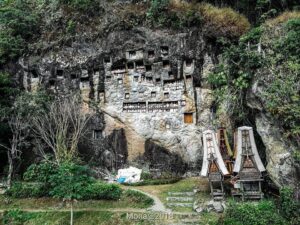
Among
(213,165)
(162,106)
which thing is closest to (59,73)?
(162,106)

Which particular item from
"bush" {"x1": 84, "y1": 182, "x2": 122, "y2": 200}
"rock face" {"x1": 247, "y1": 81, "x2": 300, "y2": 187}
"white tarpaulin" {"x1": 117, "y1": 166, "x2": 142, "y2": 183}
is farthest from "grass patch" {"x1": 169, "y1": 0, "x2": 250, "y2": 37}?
"bush" {"x1": 84, "y1": 182, "x2": 122, "y2": 200}

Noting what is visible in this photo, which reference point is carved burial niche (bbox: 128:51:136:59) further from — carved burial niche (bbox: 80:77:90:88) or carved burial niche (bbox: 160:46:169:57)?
carved burial niche (bbox: 80:77:90:88)

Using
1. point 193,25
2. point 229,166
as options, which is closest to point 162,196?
point 229,166

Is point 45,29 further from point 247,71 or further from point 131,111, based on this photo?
point 247,71

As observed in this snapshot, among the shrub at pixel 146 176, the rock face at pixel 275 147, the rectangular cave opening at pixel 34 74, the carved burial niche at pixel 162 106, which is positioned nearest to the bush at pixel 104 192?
the shrub at pixel 146 176

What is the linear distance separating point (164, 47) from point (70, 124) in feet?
27.4

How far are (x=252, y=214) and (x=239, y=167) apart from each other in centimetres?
281

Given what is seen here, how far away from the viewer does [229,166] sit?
17.0 meters

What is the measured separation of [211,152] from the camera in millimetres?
16125

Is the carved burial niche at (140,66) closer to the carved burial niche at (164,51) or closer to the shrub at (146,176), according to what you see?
the carved burial niche at (164,51)

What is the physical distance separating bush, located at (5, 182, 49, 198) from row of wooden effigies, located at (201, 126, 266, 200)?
8.76 metres

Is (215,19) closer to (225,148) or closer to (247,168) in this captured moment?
(225,148)

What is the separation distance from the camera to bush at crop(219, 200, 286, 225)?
13016 millimetres

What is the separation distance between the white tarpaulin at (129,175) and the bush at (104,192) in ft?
9.24
